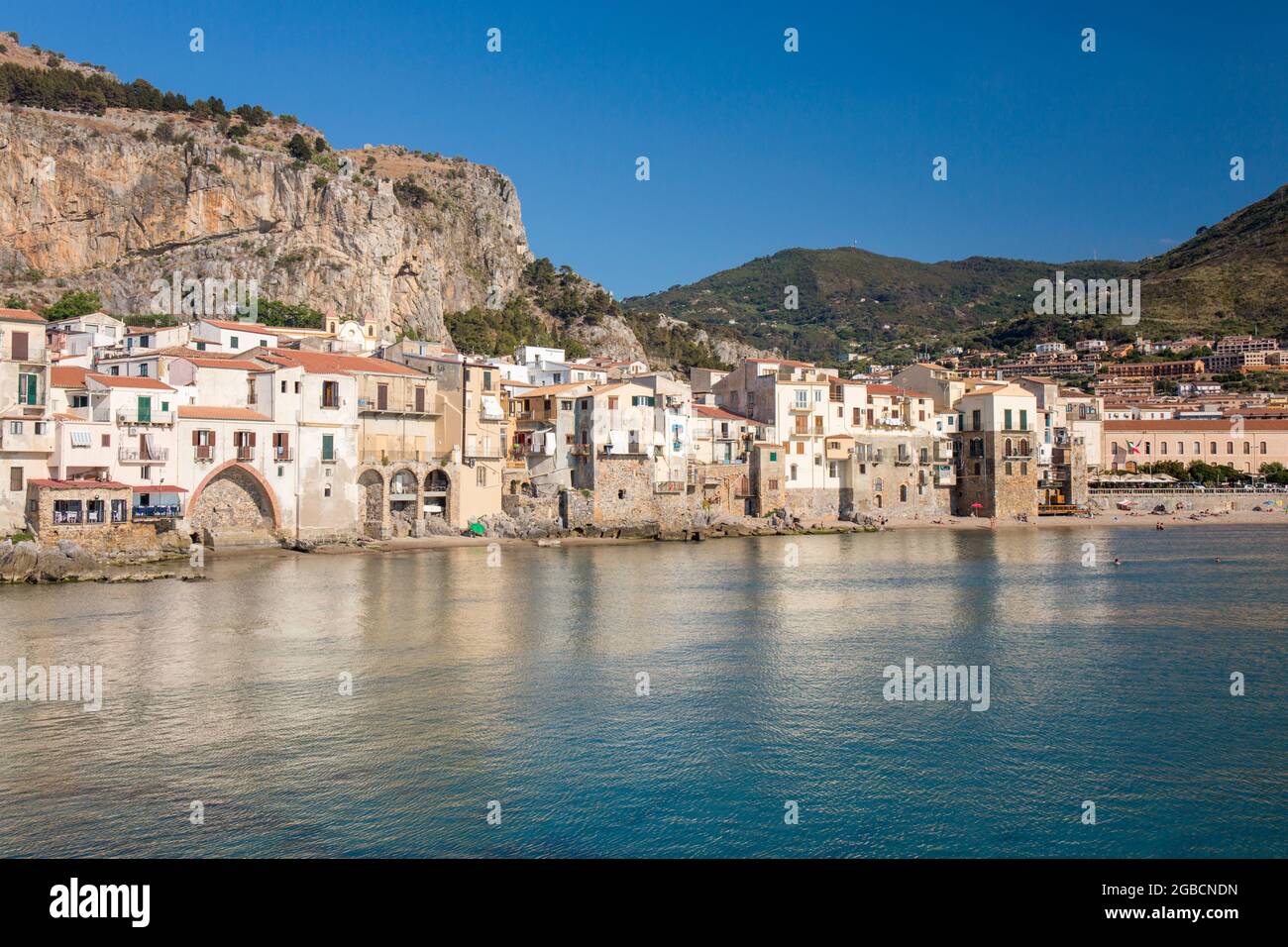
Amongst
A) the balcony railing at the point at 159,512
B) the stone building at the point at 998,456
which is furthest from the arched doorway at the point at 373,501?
the stone building at the point at 998,456

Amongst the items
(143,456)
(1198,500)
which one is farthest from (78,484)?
(1198,500)

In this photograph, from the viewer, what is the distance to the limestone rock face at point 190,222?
83.9 metres

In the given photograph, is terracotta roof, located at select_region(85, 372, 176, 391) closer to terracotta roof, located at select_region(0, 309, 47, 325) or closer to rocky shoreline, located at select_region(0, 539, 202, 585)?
terracotta roof, located at select_region(0, 309, 47, 325)

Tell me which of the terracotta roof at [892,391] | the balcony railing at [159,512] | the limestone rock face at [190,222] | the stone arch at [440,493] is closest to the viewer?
the balcony railing at [159,512]

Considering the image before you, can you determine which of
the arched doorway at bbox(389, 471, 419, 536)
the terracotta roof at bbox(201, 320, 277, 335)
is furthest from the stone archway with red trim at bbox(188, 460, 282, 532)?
the terracotta roof at bbox(201, 320, 277, 335)

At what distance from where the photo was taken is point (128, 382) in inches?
1631

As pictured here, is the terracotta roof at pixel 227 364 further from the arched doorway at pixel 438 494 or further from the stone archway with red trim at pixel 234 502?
the arched doorway at pixel 438 494

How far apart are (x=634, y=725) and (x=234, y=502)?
1225 inches

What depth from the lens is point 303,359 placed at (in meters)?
48.2

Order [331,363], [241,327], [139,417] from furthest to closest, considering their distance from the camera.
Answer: [241,327] → [331,363] → [139,417]

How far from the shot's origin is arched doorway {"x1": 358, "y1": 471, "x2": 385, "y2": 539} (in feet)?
160

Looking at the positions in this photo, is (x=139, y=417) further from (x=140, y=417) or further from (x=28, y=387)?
(x=28, y=387)
